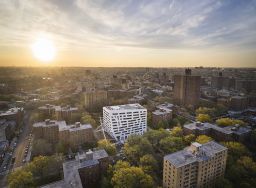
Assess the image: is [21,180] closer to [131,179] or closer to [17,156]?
[17,156]

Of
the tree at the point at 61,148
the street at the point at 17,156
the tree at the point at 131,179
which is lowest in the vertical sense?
the street at the point at 17,156

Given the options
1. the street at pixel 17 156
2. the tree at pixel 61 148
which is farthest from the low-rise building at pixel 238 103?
the street at pixel 17 156

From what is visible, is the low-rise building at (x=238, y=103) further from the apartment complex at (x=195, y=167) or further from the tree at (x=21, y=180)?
the tree at (x=21, y=180)

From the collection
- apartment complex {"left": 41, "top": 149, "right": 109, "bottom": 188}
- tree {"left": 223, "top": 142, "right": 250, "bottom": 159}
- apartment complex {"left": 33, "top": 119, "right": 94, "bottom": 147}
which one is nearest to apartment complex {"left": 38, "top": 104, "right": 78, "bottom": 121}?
apartment complex {"left": 33, "top": 119, "right": 94, "bottom": 147}

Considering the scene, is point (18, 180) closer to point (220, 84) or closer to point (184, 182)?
point (184, 182)

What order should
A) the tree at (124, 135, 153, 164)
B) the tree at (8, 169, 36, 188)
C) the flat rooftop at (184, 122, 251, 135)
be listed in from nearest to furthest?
the tree at (8, 169, 36, 188) → the tree at (124, 135, 153, 164) → the flat rooftop at (184, 122, 251, 135)

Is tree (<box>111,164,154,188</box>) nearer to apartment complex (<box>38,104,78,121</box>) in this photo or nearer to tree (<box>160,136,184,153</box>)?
tree (<box>160,136,184,153</box>)
